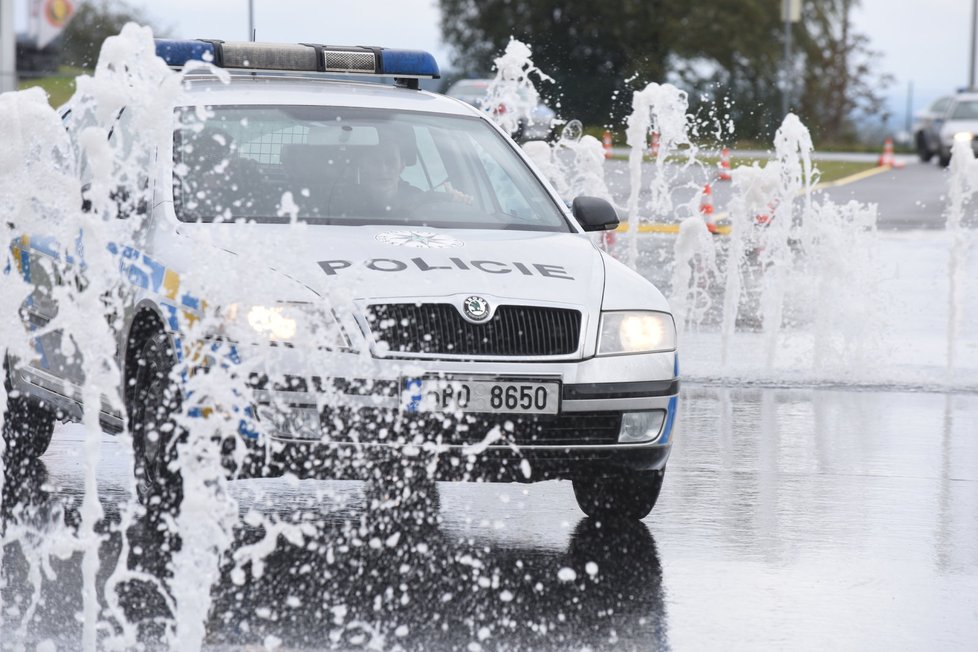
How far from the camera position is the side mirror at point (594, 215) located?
26.3 feet

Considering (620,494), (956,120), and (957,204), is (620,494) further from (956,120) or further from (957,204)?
(956,120)

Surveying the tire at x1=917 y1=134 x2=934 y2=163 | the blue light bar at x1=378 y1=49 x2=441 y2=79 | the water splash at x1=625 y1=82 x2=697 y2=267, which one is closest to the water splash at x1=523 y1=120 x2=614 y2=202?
the water splash at x1=625 y1=82 x2=697 y2=267

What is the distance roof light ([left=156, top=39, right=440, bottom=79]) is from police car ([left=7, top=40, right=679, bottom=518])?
0.39m

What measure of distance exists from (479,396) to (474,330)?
0.78ft

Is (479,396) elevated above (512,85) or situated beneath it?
situated beneath

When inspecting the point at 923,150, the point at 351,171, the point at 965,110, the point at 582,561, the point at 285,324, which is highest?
the point at 351,171

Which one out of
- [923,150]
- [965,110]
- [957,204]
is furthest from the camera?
[923,150]

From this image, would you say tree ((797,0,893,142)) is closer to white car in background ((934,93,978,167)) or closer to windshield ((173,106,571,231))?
white car in background ((934,93,978,167))

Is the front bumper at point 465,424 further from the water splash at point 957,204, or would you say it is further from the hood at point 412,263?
the water splash at point 957,204

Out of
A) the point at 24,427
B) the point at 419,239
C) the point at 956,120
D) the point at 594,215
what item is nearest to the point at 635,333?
the point at 419,239

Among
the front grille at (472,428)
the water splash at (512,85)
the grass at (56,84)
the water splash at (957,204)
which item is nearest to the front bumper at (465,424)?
the front grille at (472,428)

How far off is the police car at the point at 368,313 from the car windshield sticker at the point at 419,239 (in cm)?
2

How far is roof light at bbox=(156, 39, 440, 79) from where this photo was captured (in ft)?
27.8

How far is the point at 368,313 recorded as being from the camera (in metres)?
6.42
